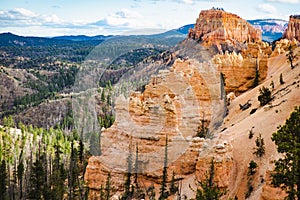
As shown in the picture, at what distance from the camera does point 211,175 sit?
22188mm

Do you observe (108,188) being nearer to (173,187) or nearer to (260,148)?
(173,187)

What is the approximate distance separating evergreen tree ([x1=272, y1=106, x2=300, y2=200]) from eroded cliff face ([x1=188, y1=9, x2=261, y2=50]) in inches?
4021

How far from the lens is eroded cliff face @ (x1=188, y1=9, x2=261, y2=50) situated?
121 meters

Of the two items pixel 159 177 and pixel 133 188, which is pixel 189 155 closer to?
pixel 159 177

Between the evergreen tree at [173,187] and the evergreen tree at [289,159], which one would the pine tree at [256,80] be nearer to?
the evergreen tree at [173,187]

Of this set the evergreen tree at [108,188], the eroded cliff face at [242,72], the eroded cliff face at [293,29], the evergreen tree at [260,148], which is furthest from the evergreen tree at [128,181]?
the eroded cliff face at [293,29]

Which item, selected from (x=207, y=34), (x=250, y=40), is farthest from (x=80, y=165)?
(x=250, y=40)

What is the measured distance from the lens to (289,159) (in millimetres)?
16625

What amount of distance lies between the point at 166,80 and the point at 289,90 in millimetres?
10095

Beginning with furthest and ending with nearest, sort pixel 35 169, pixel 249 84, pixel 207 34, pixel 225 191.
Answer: pixel 207 34 < pixel 249 84 < pixel 35 169 < pixel 225 191

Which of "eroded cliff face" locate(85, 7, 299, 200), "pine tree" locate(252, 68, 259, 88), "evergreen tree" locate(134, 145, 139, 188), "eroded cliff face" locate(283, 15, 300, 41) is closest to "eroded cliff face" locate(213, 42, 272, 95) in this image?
"pine tree" locate(252, 68, 259, 88)

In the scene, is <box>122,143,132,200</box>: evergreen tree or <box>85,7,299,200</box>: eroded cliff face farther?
<box>122,143,132,200</box>: evergreen tree

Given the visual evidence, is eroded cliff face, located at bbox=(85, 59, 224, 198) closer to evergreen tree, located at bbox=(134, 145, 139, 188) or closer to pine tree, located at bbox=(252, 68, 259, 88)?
evergreen tree, located at bbox=(134, 145, 139, 188)

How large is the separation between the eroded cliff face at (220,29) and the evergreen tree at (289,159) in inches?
Result: 4021
